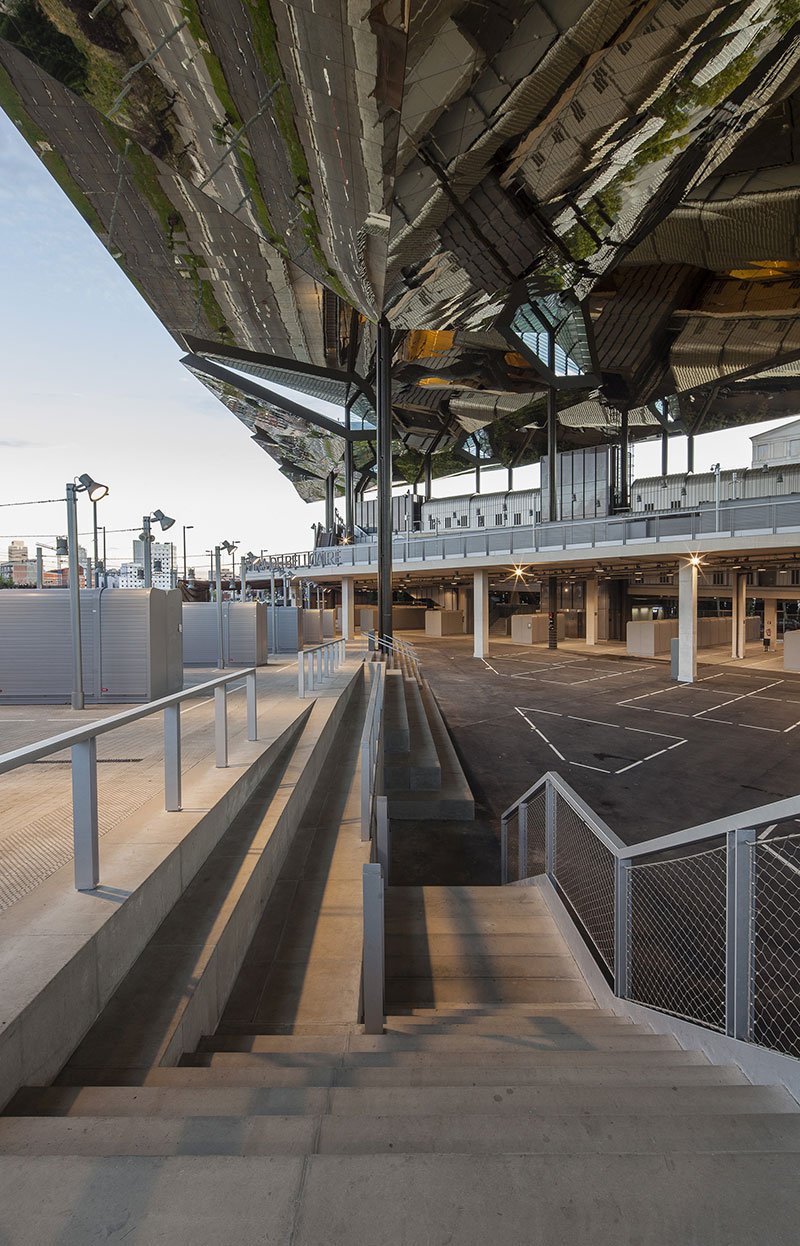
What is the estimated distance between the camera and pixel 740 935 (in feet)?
9.12

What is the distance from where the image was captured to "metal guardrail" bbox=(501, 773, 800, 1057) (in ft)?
8.94

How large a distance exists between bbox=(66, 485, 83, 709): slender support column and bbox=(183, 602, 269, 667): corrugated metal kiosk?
5691mm

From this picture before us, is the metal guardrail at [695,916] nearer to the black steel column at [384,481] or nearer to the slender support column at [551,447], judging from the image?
the black steel column at [384,481]

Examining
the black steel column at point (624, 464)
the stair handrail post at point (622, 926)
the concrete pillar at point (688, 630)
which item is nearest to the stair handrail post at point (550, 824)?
the stair handrail post at point (622, 926)

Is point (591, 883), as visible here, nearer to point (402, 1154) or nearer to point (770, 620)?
Result: point (402, 1154)

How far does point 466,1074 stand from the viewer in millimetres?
2264

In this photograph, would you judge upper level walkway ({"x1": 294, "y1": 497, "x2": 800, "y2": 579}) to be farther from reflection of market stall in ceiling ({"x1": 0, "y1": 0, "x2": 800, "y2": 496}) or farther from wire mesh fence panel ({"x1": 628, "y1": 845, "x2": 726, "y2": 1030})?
wire mesh fence panel ({"x1": 628, "y1": 845, "x2": 726, "y2": 1030})

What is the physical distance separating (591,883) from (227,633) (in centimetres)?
1206

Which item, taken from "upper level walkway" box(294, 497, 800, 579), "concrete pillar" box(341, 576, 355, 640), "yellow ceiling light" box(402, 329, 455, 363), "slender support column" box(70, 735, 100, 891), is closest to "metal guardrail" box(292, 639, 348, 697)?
"slender support column" box(70, 735, 100, 891)

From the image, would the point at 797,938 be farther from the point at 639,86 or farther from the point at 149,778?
the point at 639,86

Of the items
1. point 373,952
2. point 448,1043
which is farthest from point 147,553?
point 448,1043

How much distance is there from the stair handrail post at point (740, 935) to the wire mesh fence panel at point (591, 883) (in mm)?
2261

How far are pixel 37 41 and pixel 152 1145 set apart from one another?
64.8ft

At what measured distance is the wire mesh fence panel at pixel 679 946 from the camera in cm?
431
